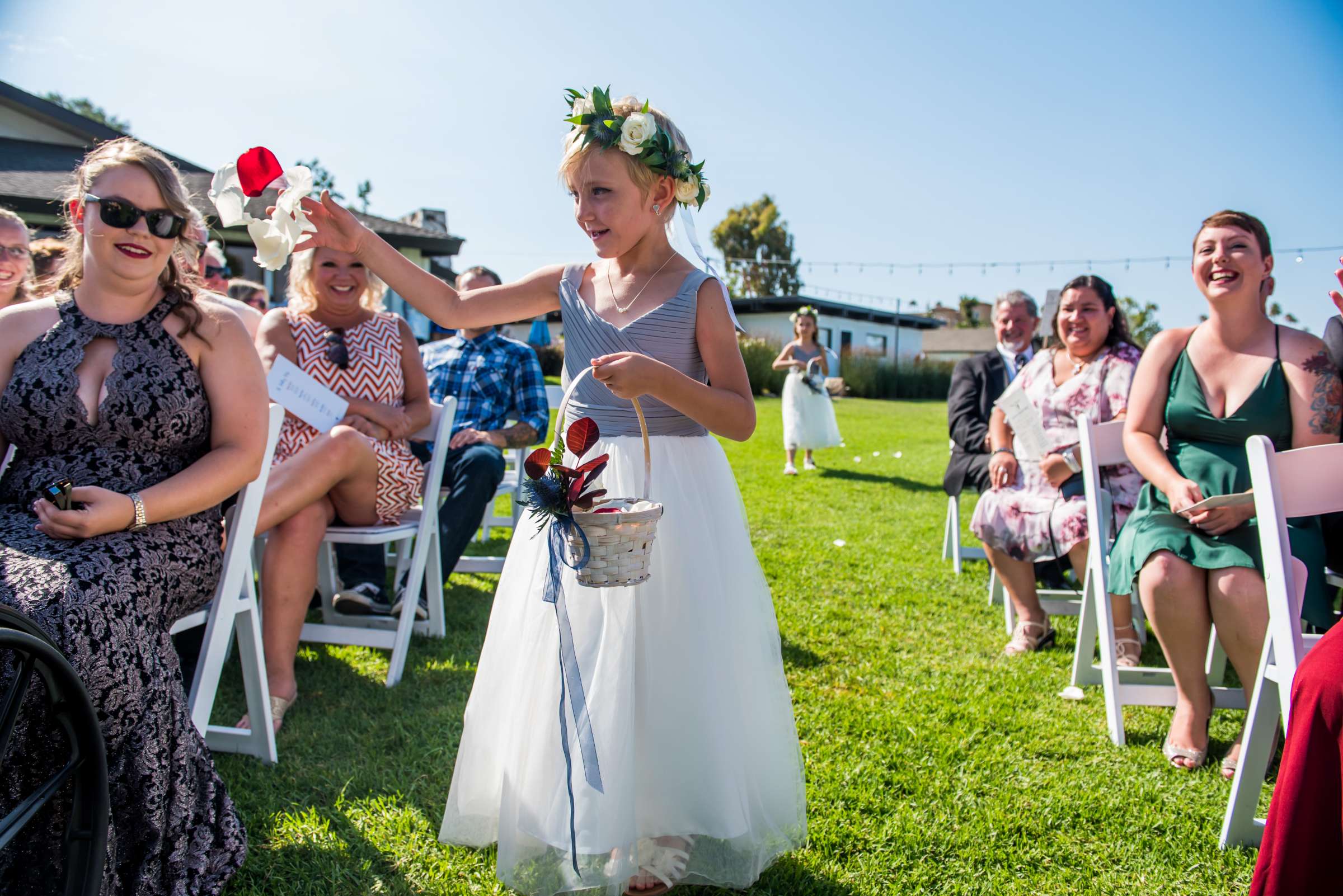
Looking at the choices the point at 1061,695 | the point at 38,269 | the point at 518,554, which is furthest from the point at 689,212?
the point at 38,269

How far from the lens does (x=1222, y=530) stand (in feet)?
10.1

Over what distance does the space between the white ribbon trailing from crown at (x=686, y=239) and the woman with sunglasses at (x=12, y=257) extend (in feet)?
10.7

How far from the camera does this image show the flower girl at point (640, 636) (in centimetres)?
208

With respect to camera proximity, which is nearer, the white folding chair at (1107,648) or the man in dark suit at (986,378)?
the white folding chair at (1107,648)

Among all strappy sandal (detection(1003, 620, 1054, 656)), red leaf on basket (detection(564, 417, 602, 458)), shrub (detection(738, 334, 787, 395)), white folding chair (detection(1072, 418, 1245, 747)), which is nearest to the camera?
red leaf on basket (detection(564, 417, 602, 458))

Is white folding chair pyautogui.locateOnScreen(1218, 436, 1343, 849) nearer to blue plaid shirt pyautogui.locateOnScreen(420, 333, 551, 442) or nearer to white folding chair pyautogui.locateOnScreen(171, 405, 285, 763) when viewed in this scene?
white folding chair pyautogui.locateOnScreen(171, 405, 285, 763)

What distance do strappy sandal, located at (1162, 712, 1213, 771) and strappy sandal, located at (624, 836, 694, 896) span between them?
1.93 metres

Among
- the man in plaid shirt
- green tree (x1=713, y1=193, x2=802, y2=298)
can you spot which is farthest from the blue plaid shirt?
green tree (x1=713, y1=193, x2=802, y2=298)

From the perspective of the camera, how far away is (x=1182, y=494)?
125 inches

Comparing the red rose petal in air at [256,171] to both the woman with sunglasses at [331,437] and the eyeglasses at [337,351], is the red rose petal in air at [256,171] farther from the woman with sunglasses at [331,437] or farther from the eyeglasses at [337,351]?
the eyeglasses at [337,351]

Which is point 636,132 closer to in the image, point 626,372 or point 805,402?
point 626,372

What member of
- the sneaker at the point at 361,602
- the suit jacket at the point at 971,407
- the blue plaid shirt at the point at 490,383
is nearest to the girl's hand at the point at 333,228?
the sneaker at the point at 361,602

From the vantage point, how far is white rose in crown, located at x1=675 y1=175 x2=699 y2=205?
231 centimetres

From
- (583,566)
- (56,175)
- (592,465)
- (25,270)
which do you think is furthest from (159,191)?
(56,175)
